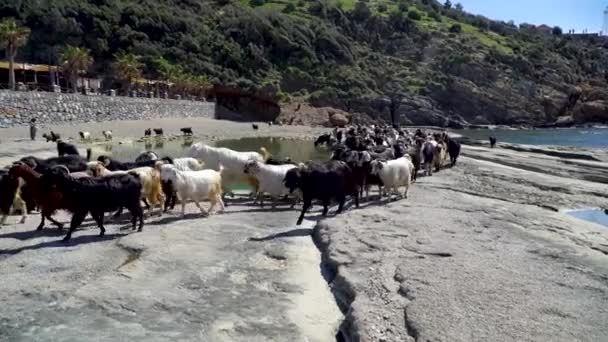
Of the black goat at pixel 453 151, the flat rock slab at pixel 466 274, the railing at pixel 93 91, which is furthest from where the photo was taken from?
the railing at pixel 93 91

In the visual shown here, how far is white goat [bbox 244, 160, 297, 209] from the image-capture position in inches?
583

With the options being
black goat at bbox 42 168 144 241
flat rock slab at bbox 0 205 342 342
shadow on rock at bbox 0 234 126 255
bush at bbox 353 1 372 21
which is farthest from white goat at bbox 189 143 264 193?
bush at bbox 353 1 372 21

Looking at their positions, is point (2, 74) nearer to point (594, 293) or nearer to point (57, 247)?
point (57, 247)

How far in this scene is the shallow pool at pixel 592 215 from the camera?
1641 centimetres

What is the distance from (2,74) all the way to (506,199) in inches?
1920

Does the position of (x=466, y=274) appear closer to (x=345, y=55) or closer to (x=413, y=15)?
(x=345, y=55)

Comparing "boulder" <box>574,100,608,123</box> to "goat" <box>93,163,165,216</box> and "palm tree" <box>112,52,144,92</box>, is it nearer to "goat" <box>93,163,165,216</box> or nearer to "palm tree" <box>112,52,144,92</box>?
"palm tree" <box>112,52,144,92</box>

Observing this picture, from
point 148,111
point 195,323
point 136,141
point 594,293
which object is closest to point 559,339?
point 594,293

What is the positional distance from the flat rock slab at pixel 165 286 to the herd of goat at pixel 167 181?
25.8 inches

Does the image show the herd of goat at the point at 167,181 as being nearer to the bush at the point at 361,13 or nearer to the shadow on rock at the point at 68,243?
the shadow on rock at the point at 68,243

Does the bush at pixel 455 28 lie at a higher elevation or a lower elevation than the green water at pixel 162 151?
higher

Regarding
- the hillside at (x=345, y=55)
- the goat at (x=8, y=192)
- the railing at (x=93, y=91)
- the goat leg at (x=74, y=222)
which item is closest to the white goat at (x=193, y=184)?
the goat leg at (x=74, y=222)

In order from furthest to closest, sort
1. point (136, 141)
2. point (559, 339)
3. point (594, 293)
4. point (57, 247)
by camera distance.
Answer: point (136, 141)
point (57, 247)
point (594, 293)
point (559, 339)

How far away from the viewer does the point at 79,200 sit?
10.7 metres
